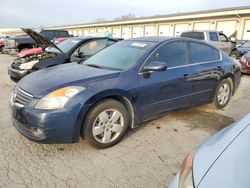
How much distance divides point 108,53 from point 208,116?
233 centimetres

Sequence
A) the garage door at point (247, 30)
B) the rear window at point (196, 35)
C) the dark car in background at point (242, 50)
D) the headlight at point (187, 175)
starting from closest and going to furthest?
the headlight at point (187, 175), the rear window at point (196, 35), the dark car in background at point (242, 50), the garage door at point (247, 30)

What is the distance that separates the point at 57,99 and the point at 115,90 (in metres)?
0.77

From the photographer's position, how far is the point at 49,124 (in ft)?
9.34

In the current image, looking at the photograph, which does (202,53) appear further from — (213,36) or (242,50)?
(242,50)

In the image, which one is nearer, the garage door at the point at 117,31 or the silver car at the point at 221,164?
the silver car at the point at 221,164

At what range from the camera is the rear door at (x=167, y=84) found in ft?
11.7

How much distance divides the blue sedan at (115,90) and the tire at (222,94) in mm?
178

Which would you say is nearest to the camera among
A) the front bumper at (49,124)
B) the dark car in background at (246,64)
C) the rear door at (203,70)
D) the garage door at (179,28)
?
the front bumper at (49,124)

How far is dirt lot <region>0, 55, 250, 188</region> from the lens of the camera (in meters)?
2.63

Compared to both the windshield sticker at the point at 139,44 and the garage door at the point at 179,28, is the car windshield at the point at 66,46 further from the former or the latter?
the garage door at the point at 179,28

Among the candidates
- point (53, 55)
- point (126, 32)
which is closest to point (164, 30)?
point (126, 32)

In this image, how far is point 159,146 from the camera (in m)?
3.44

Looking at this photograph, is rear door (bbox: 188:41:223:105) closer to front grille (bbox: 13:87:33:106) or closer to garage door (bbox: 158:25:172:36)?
front grille (bbox: 13:87:33:106)

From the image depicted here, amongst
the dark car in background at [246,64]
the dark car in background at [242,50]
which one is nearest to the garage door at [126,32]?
the dark car in background at [242,50]
